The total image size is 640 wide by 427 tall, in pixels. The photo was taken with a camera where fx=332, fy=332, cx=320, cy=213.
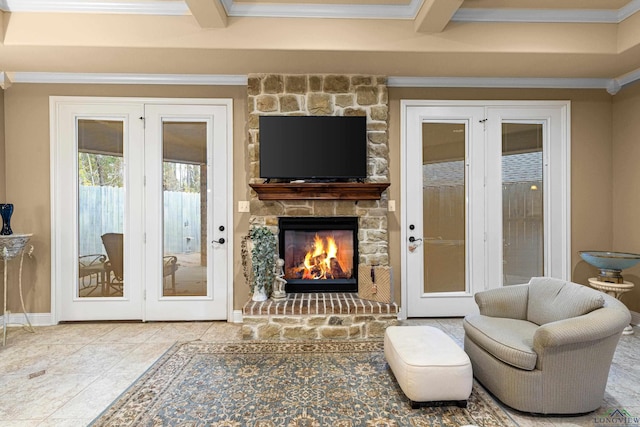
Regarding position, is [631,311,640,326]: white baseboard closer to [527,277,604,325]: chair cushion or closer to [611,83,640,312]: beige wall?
[611,83,640,312]: beige wall

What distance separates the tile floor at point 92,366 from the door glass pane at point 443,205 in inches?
20.2

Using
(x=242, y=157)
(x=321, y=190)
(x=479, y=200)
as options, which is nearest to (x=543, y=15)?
(x=479, y=200)

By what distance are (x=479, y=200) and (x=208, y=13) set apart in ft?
10.9

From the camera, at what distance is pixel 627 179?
12.1ft

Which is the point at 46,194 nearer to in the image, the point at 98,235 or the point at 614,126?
the point at 98,235

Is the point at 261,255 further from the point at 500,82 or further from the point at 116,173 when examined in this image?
the point at 500,82

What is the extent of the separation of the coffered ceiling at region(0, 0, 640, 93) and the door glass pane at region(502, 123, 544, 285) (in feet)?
2.85

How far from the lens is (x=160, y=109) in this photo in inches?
147

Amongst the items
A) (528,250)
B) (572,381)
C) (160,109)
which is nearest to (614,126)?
(528,250)

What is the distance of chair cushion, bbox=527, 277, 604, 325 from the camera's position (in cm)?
218

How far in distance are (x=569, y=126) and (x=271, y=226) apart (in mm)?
3600

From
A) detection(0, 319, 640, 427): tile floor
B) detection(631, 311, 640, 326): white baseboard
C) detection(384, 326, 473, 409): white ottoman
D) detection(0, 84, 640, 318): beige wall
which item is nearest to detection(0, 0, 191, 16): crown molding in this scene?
detection(0, 84, 640, 318): beige wall

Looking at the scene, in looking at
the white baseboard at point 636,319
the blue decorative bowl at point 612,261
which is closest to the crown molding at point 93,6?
the blue decorative bowl at point 612,261

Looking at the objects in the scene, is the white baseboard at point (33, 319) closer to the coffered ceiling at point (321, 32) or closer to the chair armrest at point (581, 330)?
the coffered ceiling at point (321, 32)
